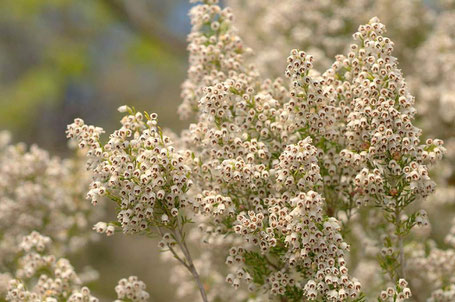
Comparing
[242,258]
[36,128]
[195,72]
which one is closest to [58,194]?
[195,72]

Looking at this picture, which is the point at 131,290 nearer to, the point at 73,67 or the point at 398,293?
the point at 398,293

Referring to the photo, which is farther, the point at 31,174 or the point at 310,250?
the point at 31,174

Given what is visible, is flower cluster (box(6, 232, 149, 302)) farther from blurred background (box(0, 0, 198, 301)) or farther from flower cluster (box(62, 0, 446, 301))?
blurred background (box(0, 0, 198, 301))

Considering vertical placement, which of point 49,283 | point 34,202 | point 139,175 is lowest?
point 139,175

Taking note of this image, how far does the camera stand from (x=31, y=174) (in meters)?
11.4

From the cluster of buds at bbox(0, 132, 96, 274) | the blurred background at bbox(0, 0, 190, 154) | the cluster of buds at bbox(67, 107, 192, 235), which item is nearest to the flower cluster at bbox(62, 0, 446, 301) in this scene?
the cluster of buds at bbox(67, 107, 192, 235)

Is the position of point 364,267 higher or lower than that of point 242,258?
higher

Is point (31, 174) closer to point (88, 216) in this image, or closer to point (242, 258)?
point (88, 216)

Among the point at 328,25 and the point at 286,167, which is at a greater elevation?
the point at 328,25

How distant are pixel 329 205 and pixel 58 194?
20.2 feet

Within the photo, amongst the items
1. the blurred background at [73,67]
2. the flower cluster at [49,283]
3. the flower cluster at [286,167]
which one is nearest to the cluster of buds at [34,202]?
the flower cluster at [49,283]

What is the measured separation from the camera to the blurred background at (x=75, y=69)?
40.3m

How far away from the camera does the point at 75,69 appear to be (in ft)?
136

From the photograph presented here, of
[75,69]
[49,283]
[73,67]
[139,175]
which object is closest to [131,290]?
[49,283]
